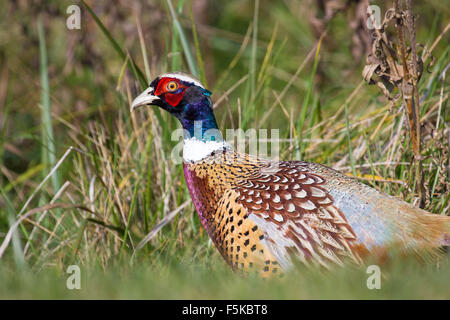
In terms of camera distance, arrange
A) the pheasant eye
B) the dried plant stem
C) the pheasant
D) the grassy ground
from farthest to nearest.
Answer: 1. the pheasant eye
2. the dried plant stem
3. the pheasant
4. the grassy ground

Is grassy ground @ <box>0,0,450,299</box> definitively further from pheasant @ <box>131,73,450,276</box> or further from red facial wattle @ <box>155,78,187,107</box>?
red facial wattle @ <box>155,78,187,107</box>

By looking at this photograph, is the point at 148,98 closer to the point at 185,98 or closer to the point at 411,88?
the point at 185,98

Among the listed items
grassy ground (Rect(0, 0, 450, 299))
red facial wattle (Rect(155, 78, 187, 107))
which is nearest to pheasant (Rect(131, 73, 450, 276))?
grassy ground (Rect(0, 0, 450, 299))

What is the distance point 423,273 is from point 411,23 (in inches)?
58.3

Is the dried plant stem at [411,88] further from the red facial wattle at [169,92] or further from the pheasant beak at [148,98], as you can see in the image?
the pheasant beak at [148,98]

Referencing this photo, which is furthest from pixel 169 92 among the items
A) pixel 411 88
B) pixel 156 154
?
pixel 411 88

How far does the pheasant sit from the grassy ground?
140 mm

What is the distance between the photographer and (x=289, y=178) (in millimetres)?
3475

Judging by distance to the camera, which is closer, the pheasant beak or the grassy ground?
the grassy ground

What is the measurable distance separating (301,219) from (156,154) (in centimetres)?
203

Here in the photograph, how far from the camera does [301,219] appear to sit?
3.25 meters

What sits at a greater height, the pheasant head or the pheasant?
the pheasant head

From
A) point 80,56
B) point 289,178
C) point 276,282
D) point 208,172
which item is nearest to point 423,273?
point 276,282

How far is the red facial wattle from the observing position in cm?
375
